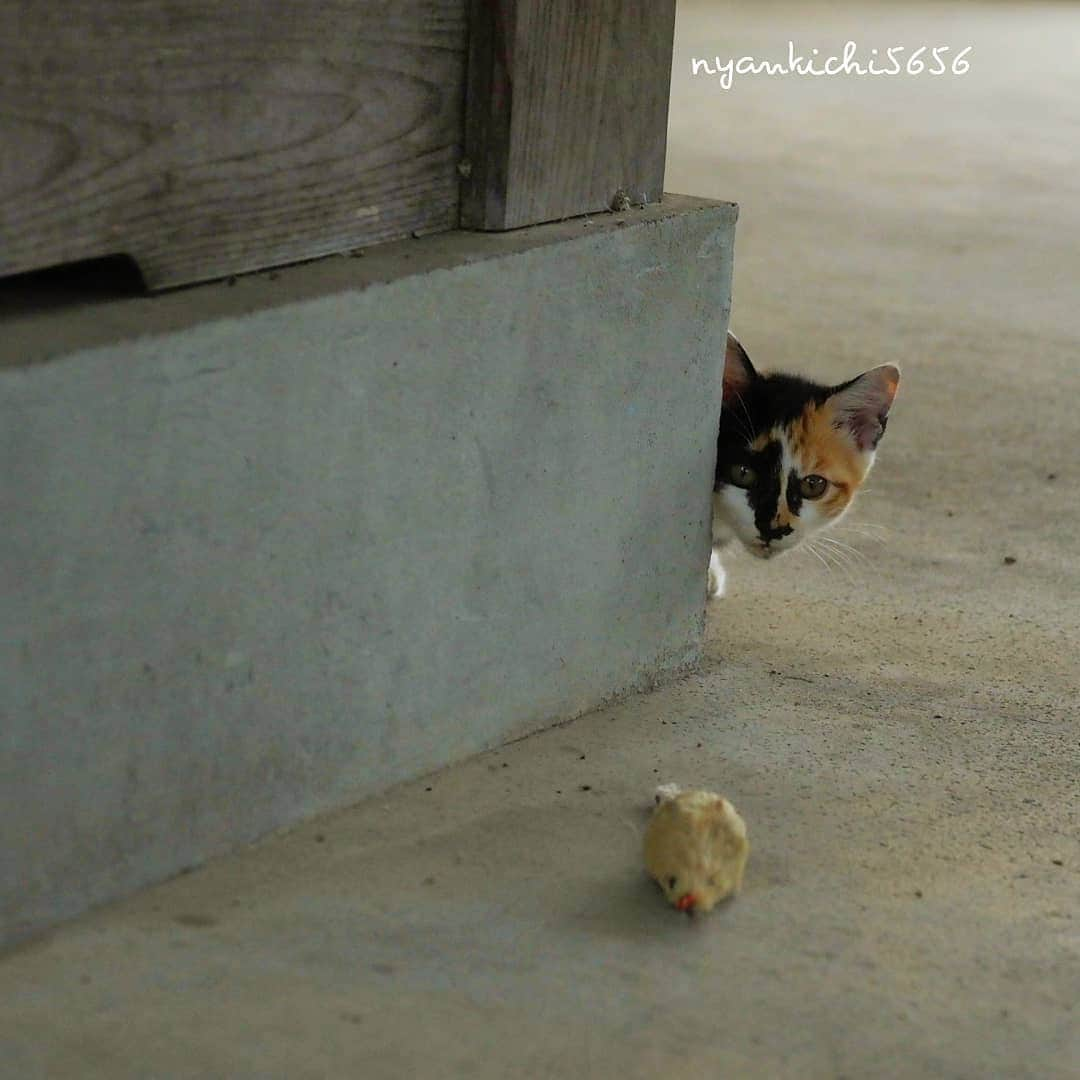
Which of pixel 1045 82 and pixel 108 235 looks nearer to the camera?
pixel 108 235

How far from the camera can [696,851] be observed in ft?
6.03

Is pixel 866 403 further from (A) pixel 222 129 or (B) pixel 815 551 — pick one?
(A) pixel 222 129

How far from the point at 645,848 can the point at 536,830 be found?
166 mm

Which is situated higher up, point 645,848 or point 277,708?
point 277,708

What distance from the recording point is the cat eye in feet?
8.48

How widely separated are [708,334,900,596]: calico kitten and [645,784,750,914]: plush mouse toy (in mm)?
787

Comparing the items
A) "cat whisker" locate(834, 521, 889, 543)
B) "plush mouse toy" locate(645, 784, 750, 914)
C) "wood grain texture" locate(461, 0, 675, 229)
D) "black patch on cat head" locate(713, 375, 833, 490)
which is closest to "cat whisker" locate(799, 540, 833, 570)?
"cat whisker" locate(834, 521, 889, 543)

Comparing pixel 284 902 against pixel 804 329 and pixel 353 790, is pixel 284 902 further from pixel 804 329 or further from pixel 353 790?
pixel 804 329

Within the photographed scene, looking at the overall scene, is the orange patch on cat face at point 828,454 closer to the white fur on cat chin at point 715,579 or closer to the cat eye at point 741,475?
the cat eye at point 741,475

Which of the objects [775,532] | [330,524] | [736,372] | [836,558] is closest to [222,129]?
[330,524]

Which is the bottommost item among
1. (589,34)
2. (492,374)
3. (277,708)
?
(277,708)

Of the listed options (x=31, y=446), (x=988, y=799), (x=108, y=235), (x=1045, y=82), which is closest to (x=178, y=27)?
(x=108, y=235)

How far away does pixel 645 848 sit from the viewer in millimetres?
1898

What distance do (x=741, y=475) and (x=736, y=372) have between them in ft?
0.54
